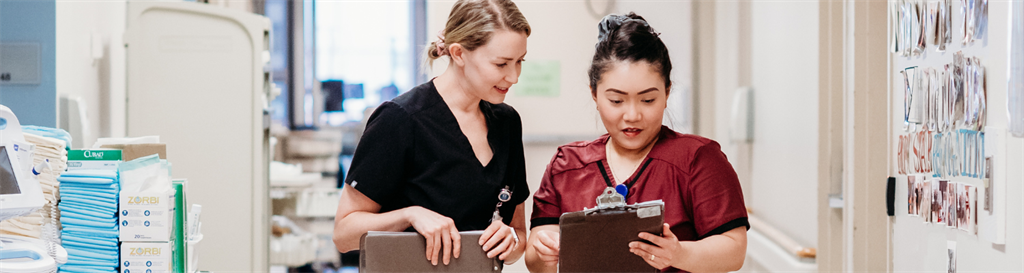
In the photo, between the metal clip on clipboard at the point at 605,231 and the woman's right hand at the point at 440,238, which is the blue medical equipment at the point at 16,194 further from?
the metal clip on clipboard at the point at 605,231

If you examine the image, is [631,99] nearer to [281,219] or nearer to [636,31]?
[636,31]

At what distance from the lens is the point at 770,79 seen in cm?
237

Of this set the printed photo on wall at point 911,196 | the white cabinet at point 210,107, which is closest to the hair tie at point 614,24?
the printed photo on wall at point 911,196

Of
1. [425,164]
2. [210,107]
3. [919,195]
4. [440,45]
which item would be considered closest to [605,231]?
[425,164]

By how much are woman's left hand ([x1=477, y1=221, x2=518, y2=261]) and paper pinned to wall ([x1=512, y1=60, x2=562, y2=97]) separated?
5.18 feet

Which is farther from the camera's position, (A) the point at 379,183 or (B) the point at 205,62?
(B) the point at 205,62

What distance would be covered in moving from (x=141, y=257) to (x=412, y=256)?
52 cm

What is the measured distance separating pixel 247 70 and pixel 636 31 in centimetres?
174

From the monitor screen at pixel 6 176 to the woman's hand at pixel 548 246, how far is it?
2.51ft

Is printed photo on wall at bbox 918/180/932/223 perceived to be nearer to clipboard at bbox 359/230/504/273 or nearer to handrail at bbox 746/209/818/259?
handrail at bbox 746/209/818/259

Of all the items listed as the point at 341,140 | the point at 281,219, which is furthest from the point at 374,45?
the point at 281,219

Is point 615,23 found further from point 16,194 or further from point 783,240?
point 783,240

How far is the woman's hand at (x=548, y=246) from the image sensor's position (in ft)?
3.22

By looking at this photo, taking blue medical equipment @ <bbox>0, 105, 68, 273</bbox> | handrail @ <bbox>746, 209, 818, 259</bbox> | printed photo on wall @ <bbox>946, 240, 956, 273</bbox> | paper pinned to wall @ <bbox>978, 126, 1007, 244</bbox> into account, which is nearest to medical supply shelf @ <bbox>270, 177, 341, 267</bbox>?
handrail @ <bbox>746, 209, 818, 259</bbox>
